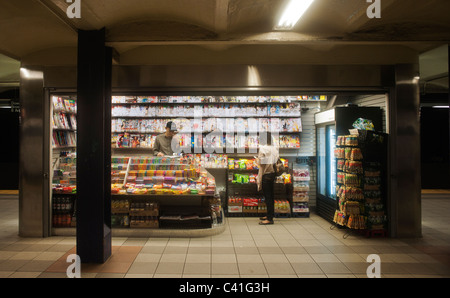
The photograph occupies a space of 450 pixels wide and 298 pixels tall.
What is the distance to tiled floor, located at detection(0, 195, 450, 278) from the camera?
3934mm

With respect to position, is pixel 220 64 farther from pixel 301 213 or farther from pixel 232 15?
pixel 301 213

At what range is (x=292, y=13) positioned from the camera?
3965 millimetres

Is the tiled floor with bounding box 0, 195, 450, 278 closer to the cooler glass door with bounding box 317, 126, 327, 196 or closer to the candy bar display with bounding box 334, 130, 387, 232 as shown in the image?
the candy bar display with bounding box 334, 130, 387, 232

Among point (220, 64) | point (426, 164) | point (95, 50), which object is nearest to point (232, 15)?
point (220, 64)

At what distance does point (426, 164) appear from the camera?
11.1 m

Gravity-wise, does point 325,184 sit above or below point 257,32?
below

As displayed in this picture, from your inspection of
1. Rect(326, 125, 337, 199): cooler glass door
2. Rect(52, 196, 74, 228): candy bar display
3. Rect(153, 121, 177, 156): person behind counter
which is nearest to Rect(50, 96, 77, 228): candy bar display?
Rect(52, 196, 74, 228): candy bar display

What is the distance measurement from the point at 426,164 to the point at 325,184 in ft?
21.5

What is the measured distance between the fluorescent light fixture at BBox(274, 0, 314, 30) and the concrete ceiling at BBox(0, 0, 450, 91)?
103 millimetres

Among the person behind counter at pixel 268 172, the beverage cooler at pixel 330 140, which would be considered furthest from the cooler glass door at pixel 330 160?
the person behind counter at pixel 268 172

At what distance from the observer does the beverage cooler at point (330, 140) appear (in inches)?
241

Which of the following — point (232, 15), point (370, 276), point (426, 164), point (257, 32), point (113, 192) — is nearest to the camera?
point (370, 276)

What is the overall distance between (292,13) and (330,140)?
3.85 metres

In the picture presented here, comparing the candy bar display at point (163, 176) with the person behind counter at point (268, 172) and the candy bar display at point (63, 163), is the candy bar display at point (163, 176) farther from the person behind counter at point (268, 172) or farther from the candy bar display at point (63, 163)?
the person behind counter at point (268, 172)
